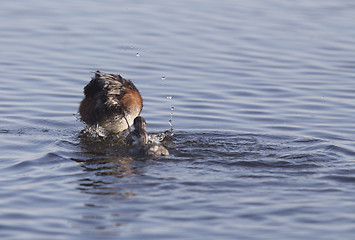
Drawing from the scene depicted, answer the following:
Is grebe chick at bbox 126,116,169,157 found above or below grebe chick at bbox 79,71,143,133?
below

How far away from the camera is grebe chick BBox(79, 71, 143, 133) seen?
36.5ft

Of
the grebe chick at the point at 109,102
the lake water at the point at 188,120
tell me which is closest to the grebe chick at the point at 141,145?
the lake water at the point at 188,120

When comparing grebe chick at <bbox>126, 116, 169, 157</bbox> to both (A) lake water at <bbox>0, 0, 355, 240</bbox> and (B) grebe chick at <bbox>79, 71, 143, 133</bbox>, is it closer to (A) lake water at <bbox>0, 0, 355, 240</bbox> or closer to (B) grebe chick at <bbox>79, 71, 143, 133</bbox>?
(A) lake water at <bbox>0, 0, 355, 240</bbox>

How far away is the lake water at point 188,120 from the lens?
761 centimetres

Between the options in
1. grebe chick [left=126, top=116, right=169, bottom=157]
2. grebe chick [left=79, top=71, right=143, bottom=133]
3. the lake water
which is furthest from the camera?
grebe chick [left=79, top=71, right=143, bottom=133]

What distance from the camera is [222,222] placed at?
292 inches

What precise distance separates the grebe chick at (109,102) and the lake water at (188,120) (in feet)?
1.35

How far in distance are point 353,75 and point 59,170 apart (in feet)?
27.6

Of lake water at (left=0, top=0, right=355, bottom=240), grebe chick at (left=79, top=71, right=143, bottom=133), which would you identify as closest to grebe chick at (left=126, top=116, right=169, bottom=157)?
lake water at (left=0, top=0, right=355, bottom=240)

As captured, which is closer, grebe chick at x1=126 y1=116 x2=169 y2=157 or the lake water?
the lake water

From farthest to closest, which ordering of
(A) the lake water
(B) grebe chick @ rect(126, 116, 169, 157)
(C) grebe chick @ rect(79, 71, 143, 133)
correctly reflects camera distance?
(C) grebe chick @ rect(79, 71, 143, 133), (B) grebe chick @ rect(126, 116, 169, 157), (A) the lake water

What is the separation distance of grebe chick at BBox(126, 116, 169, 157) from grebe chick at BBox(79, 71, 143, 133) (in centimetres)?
44

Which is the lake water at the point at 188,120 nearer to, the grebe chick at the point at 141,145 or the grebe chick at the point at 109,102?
the grebe chick at the point at 141,145

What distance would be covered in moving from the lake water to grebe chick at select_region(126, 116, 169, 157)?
0.19 metres
